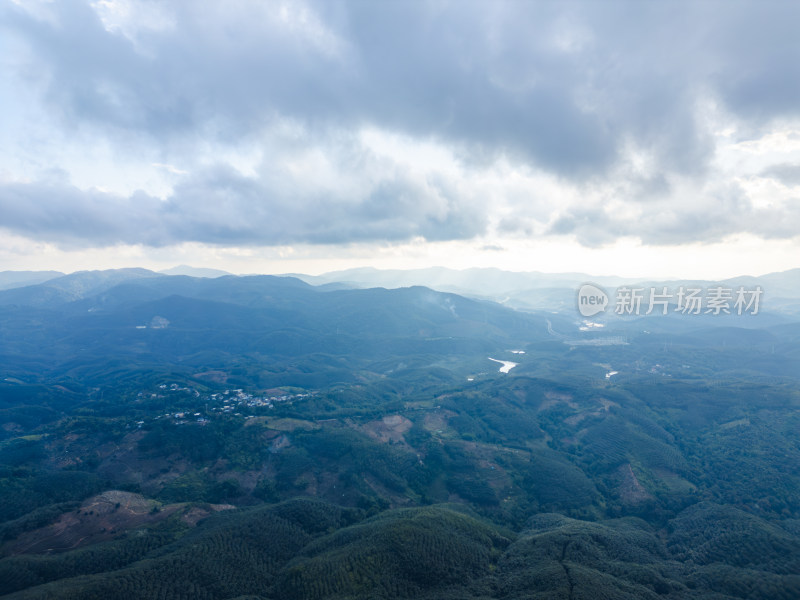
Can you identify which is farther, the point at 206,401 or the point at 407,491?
the point at 206,401

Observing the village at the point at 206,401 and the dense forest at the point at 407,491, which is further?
the village at the point at 206,401

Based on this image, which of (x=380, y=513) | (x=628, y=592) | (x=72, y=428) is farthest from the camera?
(x=72, y=428)

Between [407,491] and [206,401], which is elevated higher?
[206,401]

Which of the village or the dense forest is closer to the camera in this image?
the dense forest

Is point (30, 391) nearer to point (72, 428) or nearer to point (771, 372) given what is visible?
point (72, 428)

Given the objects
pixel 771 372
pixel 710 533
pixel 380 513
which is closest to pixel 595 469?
pixel 710 533

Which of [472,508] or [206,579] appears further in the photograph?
[472,508]

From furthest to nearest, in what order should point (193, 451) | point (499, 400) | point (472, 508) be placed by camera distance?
point (499, 400), point (193, 451), point (472, 508)

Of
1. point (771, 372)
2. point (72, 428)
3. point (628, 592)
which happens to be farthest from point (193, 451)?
point (771, 372)

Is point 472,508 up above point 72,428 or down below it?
below
